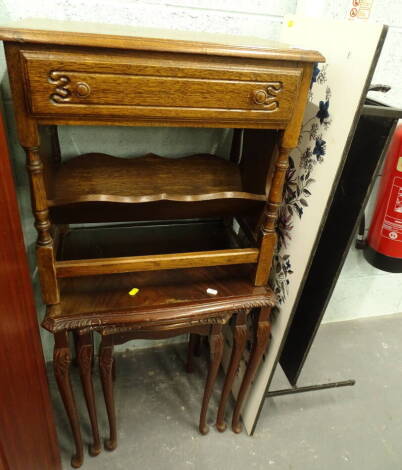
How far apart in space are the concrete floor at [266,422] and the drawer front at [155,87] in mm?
1123

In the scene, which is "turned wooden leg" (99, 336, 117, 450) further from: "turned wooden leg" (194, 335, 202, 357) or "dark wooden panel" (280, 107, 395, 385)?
"dark wooden panel" (280, 107, 395, 385)

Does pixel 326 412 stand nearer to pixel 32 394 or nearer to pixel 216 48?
pixel 32 394

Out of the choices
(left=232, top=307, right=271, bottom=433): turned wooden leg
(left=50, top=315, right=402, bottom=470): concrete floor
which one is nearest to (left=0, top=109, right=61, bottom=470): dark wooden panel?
(left=50, top=315, right=402, bottom=470): concrete floor

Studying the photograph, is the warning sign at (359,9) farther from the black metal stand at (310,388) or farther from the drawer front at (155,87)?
the black metal stand at (310,388)

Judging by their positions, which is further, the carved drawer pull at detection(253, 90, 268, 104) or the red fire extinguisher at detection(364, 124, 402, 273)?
the red fire extinguisher at detection(364, 124, 402, 273)

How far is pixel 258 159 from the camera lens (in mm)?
1061

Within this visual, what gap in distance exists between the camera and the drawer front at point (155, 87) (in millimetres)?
691

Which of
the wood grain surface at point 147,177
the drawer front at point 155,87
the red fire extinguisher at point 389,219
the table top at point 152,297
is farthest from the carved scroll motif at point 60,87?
the red fire extinguisher at point 389,219

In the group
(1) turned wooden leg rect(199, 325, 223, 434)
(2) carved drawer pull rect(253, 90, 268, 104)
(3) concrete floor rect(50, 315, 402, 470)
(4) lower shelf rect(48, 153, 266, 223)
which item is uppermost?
(2) carved drawer pull rect(253, 90, 268, 104)

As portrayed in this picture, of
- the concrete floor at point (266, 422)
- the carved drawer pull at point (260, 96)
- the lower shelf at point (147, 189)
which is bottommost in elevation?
the concrete floor at point (266, 422)

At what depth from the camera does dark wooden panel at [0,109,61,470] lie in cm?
75

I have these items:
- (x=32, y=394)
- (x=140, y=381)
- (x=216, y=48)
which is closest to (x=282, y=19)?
(x=216, y=48)

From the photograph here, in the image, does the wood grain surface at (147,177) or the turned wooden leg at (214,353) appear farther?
the turned wooden leg at (214,353)

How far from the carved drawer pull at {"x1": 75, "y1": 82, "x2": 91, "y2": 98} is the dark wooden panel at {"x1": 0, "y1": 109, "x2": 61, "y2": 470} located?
0.17 meters
